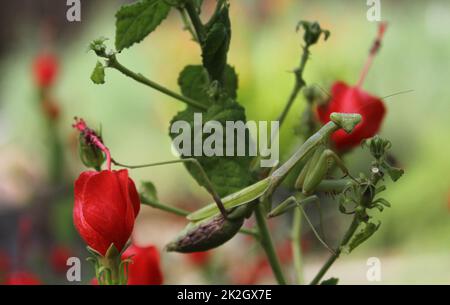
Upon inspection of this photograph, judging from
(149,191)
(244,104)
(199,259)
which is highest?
(244,104)

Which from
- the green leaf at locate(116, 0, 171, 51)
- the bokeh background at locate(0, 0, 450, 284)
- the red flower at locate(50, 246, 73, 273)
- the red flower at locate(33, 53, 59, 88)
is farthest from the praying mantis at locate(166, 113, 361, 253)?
the red flower at locate(33, 53, 59, 88)

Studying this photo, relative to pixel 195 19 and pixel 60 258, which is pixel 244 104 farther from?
pixel 195 19

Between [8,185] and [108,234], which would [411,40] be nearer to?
[8,185]

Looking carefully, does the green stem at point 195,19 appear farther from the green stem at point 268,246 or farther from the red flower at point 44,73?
the red flower at point 44,73

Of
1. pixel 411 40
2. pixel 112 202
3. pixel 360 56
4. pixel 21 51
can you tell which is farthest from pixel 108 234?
pixel 21 51

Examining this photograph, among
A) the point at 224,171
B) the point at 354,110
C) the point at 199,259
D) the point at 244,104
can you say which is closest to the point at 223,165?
Answer: the point at 224,171

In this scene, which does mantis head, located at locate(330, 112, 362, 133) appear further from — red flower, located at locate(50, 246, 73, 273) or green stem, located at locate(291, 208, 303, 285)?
red flower, located at locate(50, 246, 73, 273)
